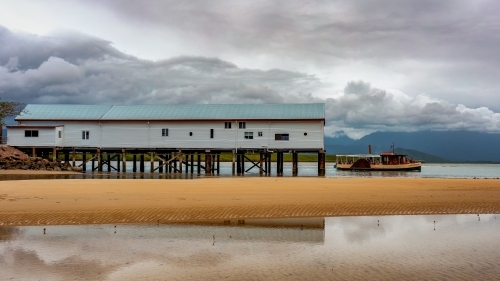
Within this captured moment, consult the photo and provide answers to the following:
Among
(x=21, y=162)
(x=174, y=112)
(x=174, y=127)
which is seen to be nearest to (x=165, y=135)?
(x=174, y=127)

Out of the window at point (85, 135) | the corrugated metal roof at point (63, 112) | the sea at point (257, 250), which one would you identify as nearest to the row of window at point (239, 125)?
the corrugated metal roof at point (63, 112)

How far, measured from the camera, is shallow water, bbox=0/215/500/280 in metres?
8.09

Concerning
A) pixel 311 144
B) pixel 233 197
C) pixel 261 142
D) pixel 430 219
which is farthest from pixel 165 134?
pixel 430 219

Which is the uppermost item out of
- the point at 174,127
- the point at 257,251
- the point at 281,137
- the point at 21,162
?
the point at 174,127

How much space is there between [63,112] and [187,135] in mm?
13516

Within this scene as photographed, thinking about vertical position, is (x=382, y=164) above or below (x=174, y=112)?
→ below

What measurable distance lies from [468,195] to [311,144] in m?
22.7

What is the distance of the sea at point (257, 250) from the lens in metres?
8.09

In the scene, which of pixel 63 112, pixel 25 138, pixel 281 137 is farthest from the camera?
pixel 63 112

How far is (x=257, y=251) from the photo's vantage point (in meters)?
9.74

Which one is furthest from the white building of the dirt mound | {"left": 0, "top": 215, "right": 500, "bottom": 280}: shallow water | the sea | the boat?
{"left": 0, "top": 215, "right": 500, "bottom": 280}: shallow water

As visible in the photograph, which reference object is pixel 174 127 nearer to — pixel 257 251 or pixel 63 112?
pixel 63 112

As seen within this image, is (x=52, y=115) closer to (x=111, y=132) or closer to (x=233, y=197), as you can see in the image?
(x=111, y=132)

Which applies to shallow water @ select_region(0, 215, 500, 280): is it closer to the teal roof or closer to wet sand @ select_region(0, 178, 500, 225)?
wet sand @ select_region(0, 178, 500, 225)
